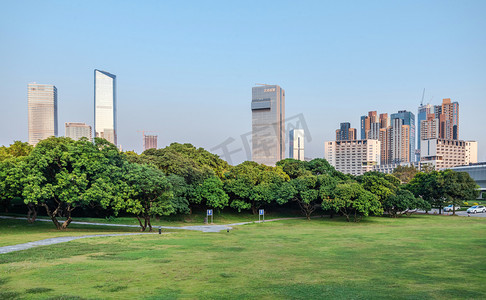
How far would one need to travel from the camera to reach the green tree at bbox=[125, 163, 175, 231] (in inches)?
1200

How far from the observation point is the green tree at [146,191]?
30.5 meters

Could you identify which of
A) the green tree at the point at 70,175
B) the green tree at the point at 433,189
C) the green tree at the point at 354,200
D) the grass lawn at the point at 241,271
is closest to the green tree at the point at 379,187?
the green tree at the point at 354,200

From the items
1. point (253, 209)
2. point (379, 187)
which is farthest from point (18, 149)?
point (379, 187)

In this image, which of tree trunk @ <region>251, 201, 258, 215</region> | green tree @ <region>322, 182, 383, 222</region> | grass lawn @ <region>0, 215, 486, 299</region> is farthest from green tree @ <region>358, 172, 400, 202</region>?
grass lawn @ <region>0, 215, 486, 299</region>

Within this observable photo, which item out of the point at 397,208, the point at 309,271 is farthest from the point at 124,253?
the point at 397,208

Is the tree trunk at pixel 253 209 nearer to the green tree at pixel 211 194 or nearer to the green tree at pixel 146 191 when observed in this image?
the green tree at pixel 211 194

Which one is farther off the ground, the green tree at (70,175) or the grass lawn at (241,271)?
the green tree at (70,175)

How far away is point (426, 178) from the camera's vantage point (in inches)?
2382

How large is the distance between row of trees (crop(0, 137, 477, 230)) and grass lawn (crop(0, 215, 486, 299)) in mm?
8675

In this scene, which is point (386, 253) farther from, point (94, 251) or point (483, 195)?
point (483, 195)

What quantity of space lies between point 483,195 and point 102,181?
10747 cm

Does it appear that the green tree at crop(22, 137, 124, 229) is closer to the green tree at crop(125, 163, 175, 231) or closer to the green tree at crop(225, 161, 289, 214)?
the green tree at crop(125, 163, 175, 231)

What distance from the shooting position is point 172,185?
3838cm

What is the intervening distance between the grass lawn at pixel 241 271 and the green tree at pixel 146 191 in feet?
28.9
